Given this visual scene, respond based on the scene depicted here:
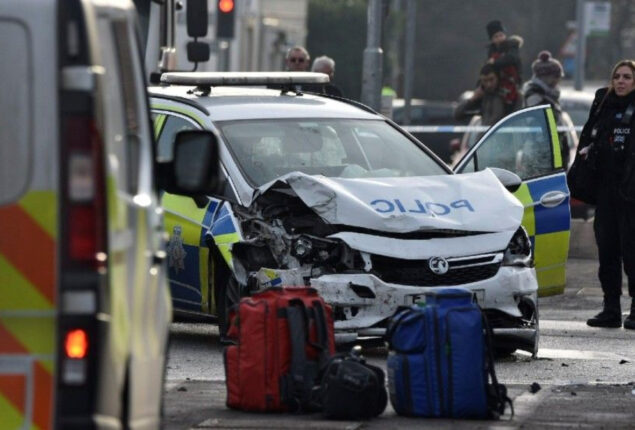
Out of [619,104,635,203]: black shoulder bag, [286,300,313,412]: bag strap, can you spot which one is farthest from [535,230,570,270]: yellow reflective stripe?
Result: [286,300,313,412]: bag strap

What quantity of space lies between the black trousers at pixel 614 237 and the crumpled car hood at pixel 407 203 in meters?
2.08

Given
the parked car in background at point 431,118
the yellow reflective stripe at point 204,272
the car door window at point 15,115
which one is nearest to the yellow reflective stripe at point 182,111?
the yellow reflective stripe at point 204,272

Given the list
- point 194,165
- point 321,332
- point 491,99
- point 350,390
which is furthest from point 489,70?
point 194,165

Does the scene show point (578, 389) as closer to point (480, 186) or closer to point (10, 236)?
point (480, 186)

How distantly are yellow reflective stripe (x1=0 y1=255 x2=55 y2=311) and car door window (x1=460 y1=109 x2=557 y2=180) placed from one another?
767 cm

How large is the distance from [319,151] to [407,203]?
1.19 metres

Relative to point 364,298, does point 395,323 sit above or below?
above

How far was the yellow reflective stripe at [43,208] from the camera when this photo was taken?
17.2 ft

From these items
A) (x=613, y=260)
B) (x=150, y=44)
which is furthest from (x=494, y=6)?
(x=613, y=260)

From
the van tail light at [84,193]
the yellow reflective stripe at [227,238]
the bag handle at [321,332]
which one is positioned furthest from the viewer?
the yellow reflective stripe at [227,238]

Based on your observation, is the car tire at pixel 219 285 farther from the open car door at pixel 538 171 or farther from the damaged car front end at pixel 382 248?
the open car door at pixel 538 171

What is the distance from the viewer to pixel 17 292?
17.4 ft

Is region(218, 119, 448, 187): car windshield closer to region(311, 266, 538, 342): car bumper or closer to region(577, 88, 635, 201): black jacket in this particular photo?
region(311, 266, 538, 342): car bumper

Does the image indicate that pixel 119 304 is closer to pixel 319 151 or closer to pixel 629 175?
pixel 319 151
